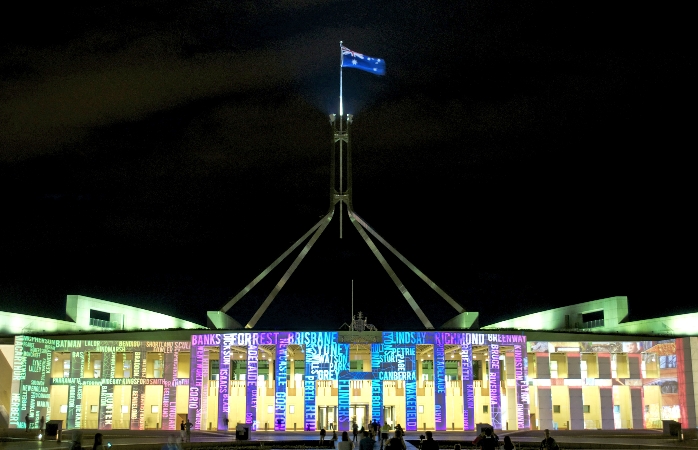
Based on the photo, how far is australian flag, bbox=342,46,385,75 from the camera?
176 feet

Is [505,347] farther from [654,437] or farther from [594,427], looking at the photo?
[654,437]

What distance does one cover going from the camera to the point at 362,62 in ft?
177

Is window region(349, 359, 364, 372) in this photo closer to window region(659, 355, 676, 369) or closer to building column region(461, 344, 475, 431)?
building column region(461, 344, 475, 431)

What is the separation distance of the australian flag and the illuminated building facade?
1614 centimetres

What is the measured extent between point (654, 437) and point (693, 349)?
7983mm

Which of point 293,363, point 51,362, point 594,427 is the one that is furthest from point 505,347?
point 51,362

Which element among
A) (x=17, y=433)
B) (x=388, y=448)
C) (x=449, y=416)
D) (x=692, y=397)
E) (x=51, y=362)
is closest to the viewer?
(x=388, y=448)

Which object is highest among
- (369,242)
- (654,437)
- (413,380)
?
(369,242)

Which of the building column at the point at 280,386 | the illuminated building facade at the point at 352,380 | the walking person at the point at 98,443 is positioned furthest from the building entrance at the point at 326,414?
the walking person at the point at 98,443

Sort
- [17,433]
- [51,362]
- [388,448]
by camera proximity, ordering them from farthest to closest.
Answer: [51,362] < [17,433] < [388,448]

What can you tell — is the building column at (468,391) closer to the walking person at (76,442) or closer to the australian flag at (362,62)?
the australian flag at (362,62)

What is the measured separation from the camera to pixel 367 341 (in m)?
47.5

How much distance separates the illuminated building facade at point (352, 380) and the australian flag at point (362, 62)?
16142 millimetres

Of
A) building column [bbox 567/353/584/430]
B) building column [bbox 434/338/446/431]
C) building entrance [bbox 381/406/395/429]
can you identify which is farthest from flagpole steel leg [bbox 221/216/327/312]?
building column [bbox 567/353/584/430]
